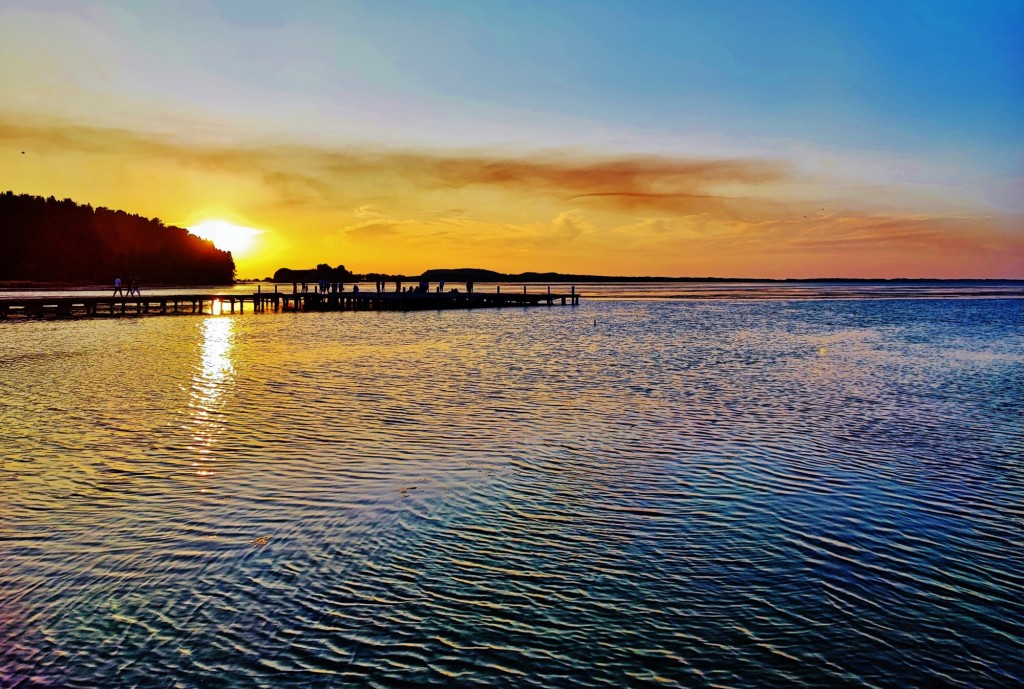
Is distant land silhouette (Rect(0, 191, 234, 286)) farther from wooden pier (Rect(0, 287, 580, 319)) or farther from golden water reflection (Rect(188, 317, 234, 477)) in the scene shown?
golden water reflection (Rect(188, 317, 234, 477))

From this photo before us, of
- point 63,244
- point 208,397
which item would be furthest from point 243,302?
point 63,244

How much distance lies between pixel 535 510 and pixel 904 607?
16.4 feet

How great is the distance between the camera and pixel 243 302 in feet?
294

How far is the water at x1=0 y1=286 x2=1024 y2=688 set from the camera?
6613 mm

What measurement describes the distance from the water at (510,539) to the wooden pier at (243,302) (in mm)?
52074

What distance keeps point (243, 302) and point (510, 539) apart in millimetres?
87298

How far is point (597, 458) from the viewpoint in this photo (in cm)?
1380

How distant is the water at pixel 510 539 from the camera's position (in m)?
6.61

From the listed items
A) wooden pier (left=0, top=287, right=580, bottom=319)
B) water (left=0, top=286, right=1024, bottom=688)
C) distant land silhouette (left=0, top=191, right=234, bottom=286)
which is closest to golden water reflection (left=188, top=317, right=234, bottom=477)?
water (left=0, top=286, right=1024, bottom=688)

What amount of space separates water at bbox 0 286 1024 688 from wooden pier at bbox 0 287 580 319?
52074 millimetres

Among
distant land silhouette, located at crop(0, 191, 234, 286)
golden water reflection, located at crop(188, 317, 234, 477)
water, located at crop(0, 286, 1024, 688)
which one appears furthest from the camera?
distant land silhouette, located at crop(0, 191, 234, 286)

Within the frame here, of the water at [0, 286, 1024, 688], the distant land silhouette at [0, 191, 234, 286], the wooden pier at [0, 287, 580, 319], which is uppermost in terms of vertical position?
the distant land silhouette at [0, 191, 234, 286]

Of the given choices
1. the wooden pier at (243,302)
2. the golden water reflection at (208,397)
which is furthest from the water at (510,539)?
the wooden pier at (243,302)

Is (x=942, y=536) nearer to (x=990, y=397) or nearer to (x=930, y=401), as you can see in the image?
(x=930, y=401)
